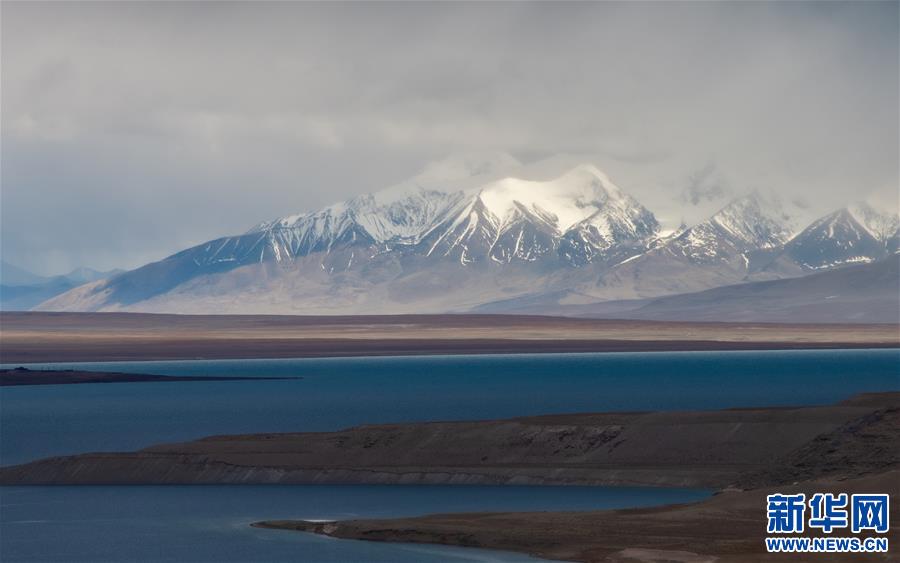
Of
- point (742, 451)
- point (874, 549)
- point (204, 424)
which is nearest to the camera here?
point (874, 549)

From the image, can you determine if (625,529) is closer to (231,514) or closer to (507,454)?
(231,514)

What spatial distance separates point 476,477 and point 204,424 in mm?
39324

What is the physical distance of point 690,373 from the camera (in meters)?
177

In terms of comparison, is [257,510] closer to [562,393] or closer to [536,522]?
[536,522]

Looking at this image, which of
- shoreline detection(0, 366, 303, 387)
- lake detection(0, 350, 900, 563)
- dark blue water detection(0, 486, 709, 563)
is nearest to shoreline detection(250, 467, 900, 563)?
dark blue water detection(0, 486, 709, 563)

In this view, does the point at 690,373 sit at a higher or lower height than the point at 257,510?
lower

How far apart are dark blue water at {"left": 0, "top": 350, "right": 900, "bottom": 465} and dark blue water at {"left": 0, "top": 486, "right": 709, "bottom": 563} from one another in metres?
17.5

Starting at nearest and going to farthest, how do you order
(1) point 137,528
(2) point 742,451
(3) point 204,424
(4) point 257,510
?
(1) point 137,528, (4) point 257,510, (2) point 742,451, (3) point 204,424

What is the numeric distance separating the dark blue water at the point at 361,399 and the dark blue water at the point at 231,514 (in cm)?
1754

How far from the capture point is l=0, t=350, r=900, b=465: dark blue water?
10662cm

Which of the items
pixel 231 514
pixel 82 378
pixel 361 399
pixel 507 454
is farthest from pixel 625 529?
pixel 82 378

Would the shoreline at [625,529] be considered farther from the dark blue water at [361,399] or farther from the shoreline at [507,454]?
the dark blue water at [361,399]

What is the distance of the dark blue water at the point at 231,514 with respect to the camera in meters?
56.9

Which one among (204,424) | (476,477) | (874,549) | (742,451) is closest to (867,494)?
(874,549)
